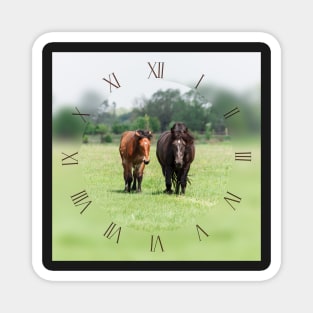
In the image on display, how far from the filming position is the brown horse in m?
8.84

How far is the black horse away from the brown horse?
86 millimetres

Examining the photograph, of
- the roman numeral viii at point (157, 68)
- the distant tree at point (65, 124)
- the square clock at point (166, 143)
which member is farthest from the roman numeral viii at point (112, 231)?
the roman numeral viii at point (157, 68)

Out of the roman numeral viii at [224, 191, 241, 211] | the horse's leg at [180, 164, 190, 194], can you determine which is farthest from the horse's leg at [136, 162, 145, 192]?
the roman numeral viii at [224, 191, 241, 211]

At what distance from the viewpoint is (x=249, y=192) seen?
8.77 metres

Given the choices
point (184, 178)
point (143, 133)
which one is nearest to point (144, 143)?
point (143, 133)

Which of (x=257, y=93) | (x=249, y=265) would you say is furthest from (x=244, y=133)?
(x=249, y=265)

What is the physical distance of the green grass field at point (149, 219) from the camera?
8758 millimetres

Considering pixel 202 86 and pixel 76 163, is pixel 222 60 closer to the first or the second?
pixel 202 86

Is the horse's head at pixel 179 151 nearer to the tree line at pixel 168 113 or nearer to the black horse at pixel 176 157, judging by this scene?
the black horse at pixel 176 157

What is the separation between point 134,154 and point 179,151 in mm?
284

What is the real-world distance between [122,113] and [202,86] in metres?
0.52

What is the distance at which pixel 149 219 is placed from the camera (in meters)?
8.77

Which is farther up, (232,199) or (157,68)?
(157,68)

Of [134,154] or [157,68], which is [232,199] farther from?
[157,68]
